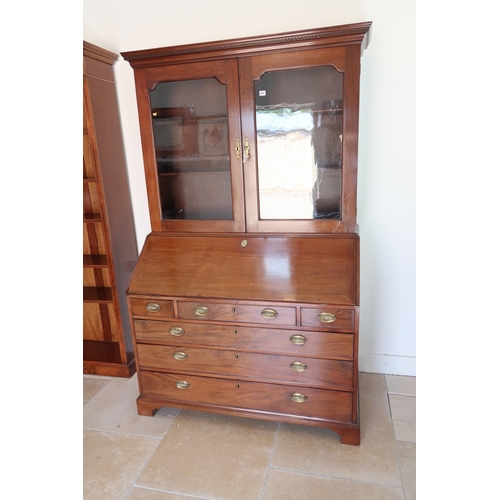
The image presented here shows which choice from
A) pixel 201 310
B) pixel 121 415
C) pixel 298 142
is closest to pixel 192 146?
pixel 298 142

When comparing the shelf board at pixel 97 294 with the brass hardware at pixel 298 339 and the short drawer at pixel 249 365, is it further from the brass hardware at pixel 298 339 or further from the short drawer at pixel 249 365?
the brass hardware at pixel 298 339

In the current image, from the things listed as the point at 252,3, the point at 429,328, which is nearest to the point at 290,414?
the point at 429,328

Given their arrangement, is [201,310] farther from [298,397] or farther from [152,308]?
[298,397]

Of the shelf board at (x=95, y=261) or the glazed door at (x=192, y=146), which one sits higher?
the glazed door at (x=192, y=146)

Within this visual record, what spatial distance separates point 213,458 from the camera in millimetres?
1770

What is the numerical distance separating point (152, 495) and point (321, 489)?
2.38 feet

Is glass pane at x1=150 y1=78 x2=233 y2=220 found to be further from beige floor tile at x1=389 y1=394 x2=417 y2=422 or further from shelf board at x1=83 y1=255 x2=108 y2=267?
beige floor tile at x1=389 y1=394 x2=417 y2=422

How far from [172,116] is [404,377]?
2081mm

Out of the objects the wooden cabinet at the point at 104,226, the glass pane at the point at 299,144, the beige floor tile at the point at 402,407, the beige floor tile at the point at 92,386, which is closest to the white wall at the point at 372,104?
the wooden cabinet at the point at 104,226

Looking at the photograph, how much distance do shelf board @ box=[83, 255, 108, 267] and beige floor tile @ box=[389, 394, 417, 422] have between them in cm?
189

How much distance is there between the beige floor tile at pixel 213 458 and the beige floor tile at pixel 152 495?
0.02m

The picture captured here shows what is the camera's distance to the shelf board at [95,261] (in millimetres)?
2320
